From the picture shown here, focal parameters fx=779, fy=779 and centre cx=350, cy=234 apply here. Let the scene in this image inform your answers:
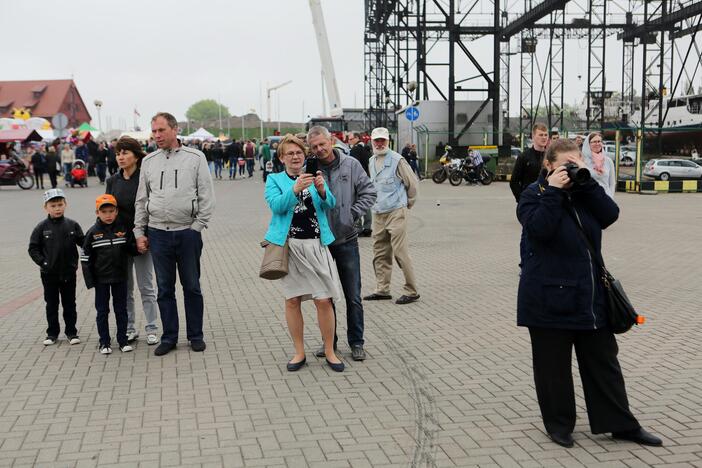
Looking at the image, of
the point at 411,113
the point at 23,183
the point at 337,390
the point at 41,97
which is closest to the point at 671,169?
the point at 411,113

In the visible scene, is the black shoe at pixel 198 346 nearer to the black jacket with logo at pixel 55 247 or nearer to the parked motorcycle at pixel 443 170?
the black jacket with logo at pixel 55 247

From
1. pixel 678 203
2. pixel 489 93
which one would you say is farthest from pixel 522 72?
pixel 678 203

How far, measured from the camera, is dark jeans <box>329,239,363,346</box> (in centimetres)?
602

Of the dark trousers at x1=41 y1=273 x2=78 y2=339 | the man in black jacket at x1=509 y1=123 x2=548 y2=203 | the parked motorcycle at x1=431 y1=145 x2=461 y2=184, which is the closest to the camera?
the dark trousers at x1=41 y1=273 x2=78 y2=339

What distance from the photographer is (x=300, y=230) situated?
18.4 feet

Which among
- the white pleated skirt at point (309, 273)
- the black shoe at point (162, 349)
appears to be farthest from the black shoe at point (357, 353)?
the black shoe at point (162, 349)

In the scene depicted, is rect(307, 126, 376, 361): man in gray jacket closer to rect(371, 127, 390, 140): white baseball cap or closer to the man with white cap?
rect(371, 127, 390, 140): white baseball cap

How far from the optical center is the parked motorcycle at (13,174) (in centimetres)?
3023

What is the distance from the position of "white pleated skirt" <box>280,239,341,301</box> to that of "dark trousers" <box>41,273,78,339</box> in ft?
6.86

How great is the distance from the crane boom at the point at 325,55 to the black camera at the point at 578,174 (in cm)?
5108

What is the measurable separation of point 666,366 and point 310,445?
3000 mm

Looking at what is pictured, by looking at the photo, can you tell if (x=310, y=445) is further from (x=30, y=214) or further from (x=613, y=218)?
(x=30, y=214)

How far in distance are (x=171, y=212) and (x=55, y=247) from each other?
3.63 ft

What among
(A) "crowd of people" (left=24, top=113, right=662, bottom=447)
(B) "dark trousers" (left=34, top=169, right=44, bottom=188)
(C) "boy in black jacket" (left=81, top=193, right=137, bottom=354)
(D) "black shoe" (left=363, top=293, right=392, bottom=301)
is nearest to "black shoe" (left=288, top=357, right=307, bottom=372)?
(A) "crowd of people" (left=24, top=113, right=662, bottom=447)
